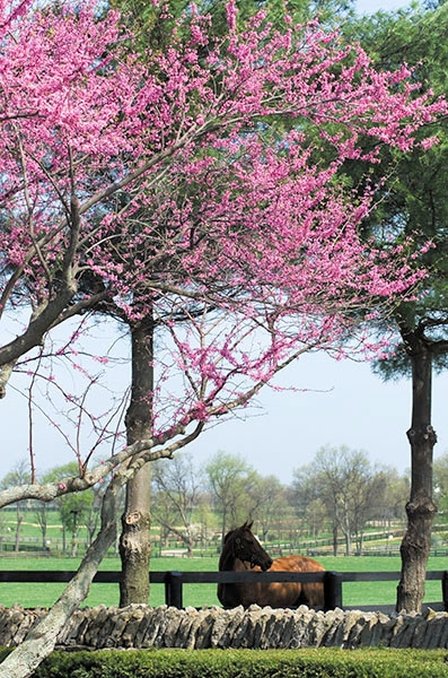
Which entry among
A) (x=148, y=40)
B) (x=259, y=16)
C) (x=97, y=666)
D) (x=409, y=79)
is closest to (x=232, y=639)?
(x=97, y=666)

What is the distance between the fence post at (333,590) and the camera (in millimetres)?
11016

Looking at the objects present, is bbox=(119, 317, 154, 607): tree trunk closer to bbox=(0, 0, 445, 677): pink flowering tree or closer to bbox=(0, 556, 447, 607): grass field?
bbox=(0, 0, 445, 677): pink flowering tree

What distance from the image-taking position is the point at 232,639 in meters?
8.60

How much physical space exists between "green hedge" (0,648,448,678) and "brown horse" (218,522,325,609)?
3343 mm

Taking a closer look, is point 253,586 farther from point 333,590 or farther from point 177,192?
point 177,192

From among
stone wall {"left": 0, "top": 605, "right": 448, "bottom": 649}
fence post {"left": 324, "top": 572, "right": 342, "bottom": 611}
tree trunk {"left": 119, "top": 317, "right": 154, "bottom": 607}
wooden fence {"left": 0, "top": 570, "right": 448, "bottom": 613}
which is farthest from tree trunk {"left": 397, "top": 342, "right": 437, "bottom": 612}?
stone wall {"left": 0, "top": 605, "right": 448, "bottom": 649}

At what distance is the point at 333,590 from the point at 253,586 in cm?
92

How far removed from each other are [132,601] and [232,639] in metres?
3.17

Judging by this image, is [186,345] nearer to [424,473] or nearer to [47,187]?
[47,187]

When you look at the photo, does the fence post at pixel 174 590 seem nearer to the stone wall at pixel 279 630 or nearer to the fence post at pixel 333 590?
the stone wall at pixel 279 630

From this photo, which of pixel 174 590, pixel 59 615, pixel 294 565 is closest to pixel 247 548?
pixel 294 565

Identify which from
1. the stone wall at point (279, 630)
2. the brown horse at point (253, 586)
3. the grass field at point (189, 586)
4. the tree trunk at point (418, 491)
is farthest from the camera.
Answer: the grass field at point (189, 586)

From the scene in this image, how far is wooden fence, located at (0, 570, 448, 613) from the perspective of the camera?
10.3 meters

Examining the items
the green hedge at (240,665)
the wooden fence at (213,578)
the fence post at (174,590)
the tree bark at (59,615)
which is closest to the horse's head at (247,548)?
the wooden fence at (213,578)
